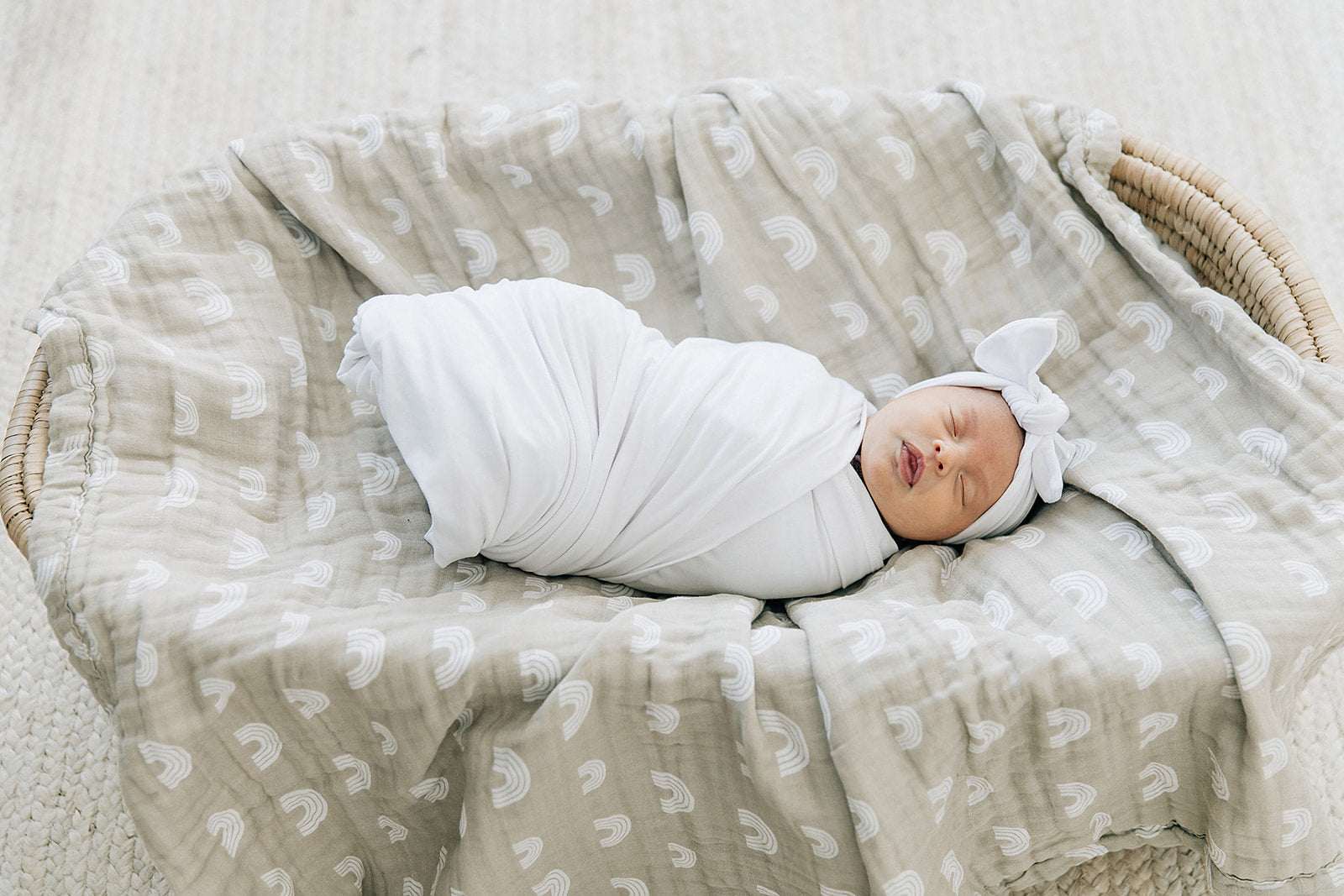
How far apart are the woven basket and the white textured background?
1.64 ft

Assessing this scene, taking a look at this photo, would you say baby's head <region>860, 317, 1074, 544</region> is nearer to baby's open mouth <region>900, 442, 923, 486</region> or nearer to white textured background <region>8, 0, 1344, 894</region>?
baby's open mouth <region>900, 442, 923, 486</region>

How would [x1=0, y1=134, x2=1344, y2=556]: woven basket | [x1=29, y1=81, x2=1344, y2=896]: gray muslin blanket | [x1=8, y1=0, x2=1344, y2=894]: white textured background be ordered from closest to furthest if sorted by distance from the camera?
1. [x1=29, y1=81, x2=1344, y2=896]: gray muslin blanket
2. [x1=0, y1=134, x2=1344, y2=556]: woven basket
3. [x1=8, y1=0, x2=1344, y2=894]: white textured background

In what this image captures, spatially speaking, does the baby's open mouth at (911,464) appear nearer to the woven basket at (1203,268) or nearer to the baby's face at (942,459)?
the baby's face at (942,459)

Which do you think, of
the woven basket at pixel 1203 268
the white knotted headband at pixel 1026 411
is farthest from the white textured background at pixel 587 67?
the white knotted headband at pixel 1026 411

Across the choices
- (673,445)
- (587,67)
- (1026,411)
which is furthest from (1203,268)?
(587,67)

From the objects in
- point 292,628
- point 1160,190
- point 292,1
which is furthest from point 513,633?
point 292,1

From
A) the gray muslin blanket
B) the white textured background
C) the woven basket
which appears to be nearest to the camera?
the gray muslin blanket

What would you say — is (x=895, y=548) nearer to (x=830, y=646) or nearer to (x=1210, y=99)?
(x=830, y=646)

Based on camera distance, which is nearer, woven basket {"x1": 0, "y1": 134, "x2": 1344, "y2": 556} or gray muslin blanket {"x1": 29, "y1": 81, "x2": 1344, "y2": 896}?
gray muslin blanket {"x1": 29, "y1": 81, "x2": 1344, "y2": 896}

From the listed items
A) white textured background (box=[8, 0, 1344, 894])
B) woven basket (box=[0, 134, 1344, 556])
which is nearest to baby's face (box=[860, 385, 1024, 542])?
woven basket (box=[0, 134, 1344, 556])

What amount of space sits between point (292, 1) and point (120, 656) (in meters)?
1.31

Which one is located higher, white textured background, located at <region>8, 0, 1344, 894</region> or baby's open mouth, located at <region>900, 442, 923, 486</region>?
white textured background, located at <region>8, 0, 1344, 894</region>

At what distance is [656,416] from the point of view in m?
1.01

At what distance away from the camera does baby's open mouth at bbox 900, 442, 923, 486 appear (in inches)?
40.0
